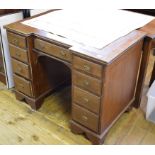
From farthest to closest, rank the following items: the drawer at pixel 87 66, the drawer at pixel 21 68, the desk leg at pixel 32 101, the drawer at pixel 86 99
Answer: the desk leg at pixel 32 101, the drawer at pixel 21 68, the drawer at pixel 86 99, the drawer at pixel 87 66

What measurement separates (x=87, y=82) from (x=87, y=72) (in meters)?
0.06

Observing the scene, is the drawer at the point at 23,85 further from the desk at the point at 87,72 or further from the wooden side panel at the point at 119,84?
the wooden side panel at the point at 119,84

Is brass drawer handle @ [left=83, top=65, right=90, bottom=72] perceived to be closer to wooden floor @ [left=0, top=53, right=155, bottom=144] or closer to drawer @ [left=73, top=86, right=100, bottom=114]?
drawer @ [left=73, top=86, right=100, bottom=114]

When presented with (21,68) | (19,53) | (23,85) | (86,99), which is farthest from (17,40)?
(86,99)

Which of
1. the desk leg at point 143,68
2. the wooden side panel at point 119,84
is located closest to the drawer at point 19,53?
the wooden side panel at point 119,84

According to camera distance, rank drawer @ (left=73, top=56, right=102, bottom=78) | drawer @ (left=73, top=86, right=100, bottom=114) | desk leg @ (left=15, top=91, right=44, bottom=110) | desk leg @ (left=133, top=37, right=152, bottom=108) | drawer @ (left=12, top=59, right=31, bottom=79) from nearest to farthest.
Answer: drawer @ (left=73, top=56, right=102, bottom=78), drawer @ (left=73, top=86, right=100, bottom=114), desk leg @ (left=133, top=37, right=152, bottom=108), drawer @ (left=12, top=59, right=31, bottom=79), desk leg @ (left=15, top=91, right=44, bottom=110)

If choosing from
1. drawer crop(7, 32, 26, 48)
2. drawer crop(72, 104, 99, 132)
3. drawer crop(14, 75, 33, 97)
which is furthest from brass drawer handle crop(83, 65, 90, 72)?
drawer crop(14, 75, 33, 97)

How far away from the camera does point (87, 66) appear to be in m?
1.22

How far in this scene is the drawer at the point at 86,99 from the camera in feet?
4.30

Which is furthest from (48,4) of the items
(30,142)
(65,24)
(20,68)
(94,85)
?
(30,142)

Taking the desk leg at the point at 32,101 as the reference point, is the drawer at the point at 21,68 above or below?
above

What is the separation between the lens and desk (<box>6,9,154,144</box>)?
1.23 meters

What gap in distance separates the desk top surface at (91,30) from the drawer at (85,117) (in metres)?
0.39

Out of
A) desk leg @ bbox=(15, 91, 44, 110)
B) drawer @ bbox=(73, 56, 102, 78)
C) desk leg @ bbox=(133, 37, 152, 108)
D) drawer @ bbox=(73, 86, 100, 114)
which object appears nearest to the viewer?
drawer @ bbox=(73, 56, 102, 78)
